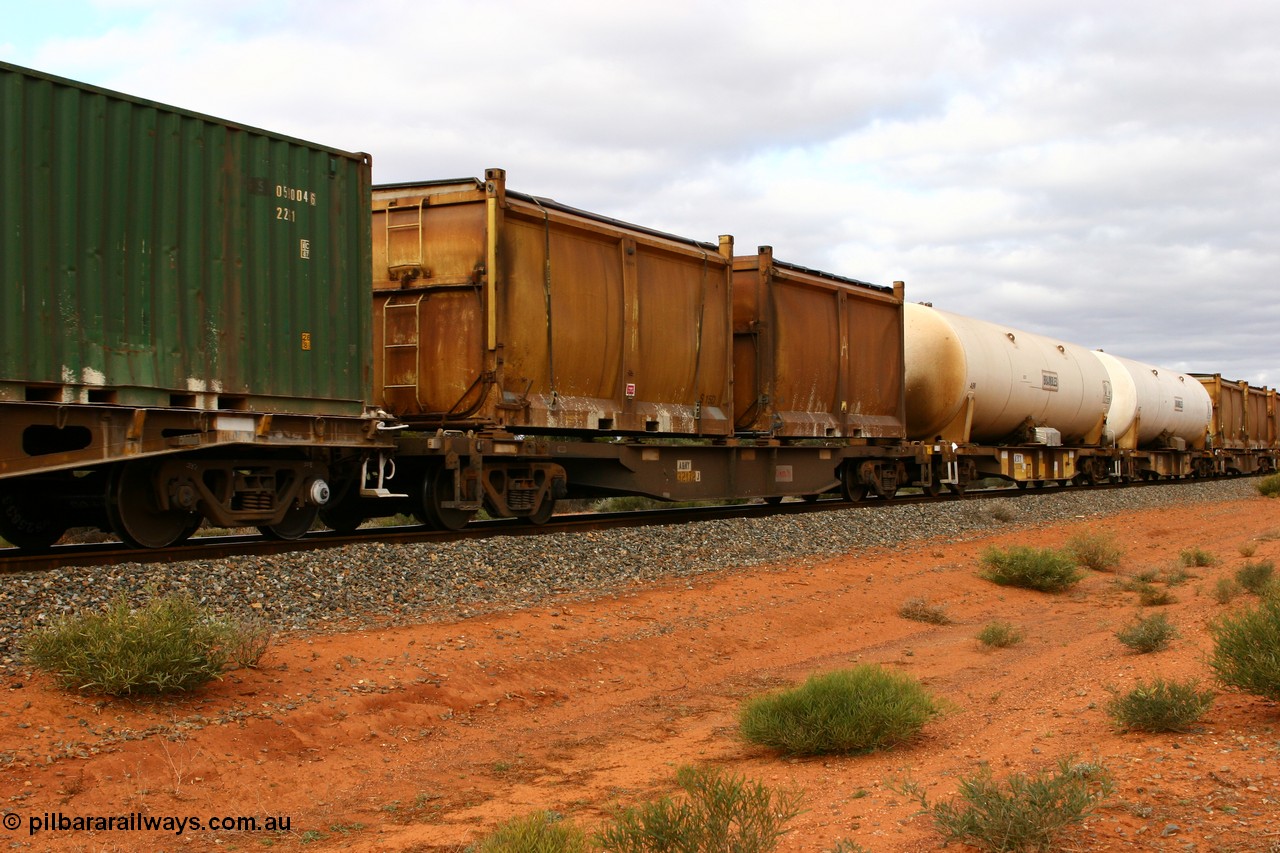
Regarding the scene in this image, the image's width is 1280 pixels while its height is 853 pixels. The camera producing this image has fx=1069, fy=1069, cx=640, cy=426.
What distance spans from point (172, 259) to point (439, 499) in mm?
4080

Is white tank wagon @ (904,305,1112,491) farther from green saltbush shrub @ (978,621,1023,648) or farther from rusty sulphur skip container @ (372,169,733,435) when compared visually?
green saltbush shrub @ (978,621,1023,648)

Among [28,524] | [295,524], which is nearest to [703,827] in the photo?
[295,524]

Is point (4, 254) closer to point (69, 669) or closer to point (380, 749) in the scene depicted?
point (69, 669)

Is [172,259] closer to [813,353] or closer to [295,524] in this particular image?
[295,524]

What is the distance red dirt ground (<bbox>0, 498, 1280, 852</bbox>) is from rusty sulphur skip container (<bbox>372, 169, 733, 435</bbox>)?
10.7 feet

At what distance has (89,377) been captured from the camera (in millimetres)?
8617

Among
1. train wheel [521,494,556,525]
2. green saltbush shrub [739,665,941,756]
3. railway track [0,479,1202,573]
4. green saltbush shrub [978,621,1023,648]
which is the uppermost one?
train wheel [521,494,556,525]

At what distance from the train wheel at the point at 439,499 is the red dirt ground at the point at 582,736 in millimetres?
2703

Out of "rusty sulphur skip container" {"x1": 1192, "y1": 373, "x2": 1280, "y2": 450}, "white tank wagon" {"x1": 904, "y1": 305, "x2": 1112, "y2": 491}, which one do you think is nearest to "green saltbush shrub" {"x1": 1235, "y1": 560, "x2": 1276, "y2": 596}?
"white tank wagon" {"x1": 904, "y1": 305, "x2": 1112, "y2": 491}

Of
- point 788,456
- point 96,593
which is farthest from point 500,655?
point 788,456

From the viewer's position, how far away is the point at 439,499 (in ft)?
40.1

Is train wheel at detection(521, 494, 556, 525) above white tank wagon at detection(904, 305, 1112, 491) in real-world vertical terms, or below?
below

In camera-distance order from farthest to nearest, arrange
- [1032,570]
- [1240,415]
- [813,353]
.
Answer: [1240,415], [813,353], [1032,570]

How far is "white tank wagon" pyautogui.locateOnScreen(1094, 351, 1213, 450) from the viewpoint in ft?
96.6
